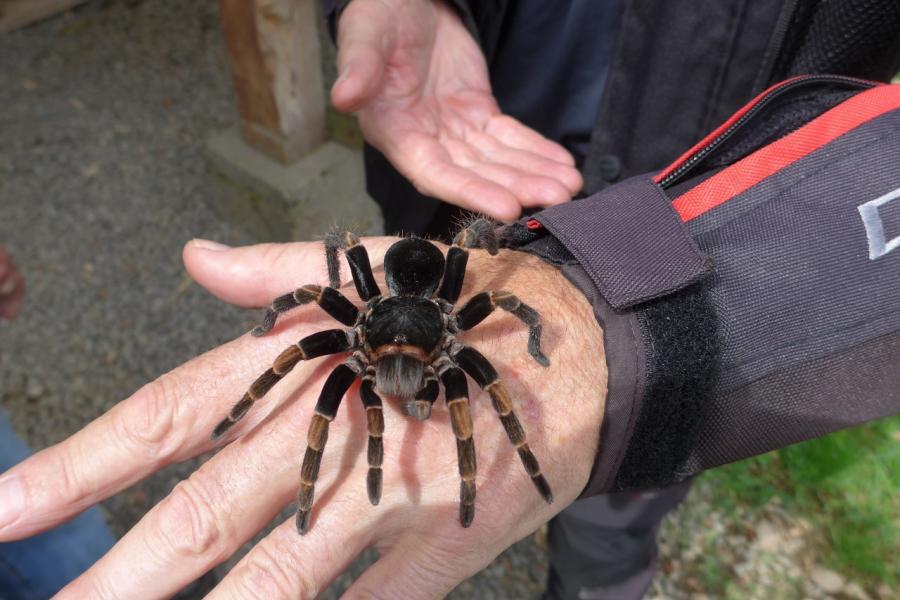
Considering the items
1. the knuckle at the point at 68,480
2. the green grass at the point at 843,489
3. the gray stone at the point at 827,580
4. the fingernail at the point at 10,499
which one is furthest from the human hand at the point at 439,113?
the gray stone at the point at 827,580

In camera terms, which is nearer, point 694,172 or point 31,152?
point 694,172

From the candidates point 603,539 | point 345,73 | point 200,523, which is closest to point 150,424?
point 200,523

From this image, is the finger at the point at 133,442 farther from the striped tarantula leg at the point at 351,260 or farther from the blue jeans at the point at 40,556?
the blue jeans at the point at 40,556

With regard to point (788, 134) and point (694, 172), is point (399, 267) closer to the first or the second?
point (694, 172)

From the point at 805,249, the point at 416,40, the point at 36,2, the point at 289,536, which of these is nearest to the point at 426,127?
the point at 416,40

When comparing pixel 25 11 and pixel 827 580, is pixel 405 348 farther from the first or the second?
pixel 25 11

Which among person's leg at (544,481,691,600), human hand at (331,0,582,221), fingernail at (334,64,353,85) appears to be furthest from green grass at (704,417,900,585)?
fingernail at (334,64,353,85)
